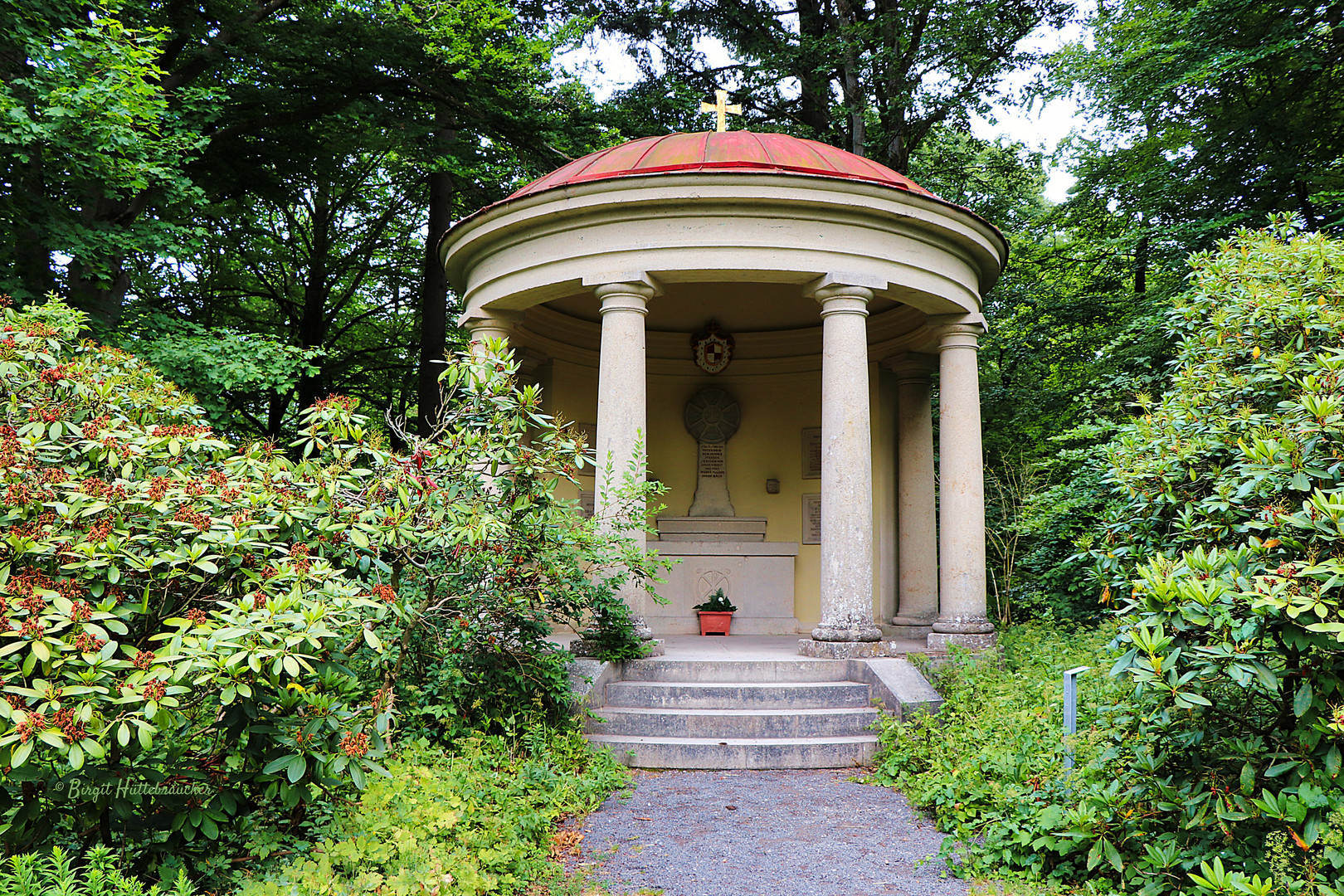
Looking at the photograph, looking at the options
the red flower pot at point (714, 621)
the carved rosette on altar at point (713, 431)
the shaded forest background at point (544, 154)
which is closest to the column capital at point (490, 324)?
the shaded forest background at point (544, 154)

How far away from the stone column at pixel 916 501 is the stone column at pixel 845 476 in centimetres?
345

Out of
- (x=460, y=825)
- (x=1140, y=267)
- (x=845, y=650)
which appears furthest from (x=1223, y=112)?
(x=460, y=825)

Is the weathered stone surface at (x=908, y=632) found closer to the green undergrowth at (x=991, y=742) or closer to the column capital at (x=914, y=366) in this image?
the green undergrowth at (x=991, y=742)

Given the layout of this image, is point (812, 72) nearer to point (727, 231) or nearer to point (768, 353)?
point (768, 353)

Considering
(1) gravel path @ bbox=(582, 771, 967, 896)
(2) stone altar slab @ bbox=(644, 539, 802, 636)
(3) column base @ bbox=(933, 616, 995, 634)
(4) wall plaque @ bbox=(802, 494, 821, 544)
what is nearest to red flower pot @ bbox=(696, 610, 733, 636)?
(2) stone altar slab @ bbox=(644, 539, 802, 636)

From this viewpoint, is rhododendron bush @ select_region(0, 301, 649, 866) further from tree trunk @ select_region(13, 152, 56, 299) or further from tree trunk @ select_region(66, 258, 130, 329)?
tree trunk @ select_region(66, 258, 130, 329)

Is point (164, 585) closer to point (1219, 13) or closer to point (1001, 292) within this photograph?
point (1219, 13)

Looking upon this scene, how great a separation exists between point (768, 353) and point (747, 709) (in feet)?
23.1

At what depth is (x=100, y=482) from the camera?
4.49 m

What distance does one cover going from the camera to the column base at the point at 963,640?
10.2m

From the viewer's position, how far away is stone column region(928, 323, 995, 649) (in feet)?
34.3

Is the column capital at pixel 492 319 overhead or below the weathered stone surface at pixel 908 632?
overhead

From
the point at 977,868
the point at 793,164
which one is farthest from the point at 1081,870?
the point at 793,164

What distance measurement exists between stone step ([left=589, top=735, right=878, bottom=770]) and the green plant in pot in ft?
14.3
